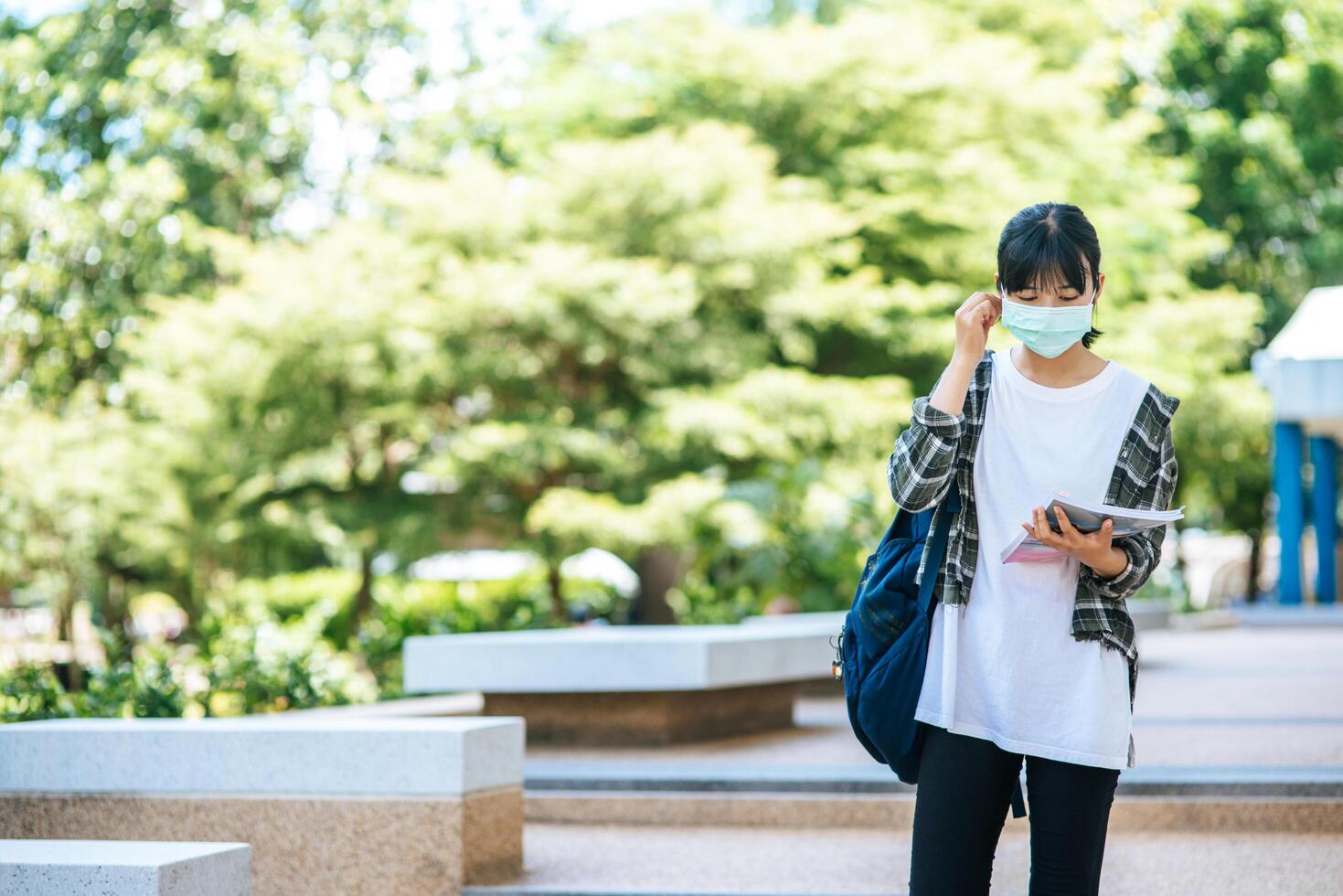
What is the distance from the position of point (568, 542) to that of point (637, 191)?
166 inches

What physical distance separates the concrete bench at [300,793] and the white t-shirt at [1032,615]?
99.6 inches

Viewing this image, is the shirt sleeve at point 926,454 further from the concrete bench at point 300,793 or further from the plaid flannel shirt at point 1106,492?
the concrete bench at point 300,793

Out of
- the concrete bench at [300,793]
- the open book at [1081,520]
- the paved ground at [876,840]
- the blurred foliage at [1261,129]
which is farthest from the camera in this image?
the blurred foliage at [1261,129]

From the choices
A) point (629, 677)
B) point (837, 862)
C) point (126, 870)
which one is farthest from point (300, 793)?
point (629, 677)

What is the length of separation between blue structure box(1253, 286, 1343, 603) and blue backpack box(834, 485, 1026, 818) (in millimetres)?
18389

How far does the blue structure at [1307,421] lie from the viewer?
1952 cm

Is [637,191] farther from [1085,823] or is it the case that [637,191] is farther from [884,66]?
[1085,823]

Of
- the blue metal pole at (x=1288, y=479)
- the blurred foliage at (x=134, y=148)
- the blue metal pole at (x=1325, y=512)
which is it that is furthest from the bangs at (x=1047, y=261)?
the blue metal pole at (x=1325, y=512)

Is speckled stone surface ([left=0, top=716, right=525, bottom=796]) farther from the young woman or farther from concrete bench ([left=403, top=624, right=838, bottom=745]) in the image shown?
the young woman

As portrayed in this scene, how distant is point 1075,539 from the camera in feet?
8.35

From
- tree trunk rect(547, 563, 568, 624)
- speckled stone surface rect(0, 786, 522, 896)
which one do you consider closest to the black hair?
speckled stone surface rect(0, 786, 522, 896)

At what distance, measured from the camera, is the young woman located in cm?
260

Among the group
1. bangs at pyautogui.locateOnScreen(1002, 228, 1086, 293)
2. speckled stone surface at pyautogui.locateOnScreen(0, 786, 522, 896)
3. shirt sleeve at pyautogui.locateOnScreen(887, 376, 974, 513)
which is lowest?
speckled stone surface at pyautogui.locateOnScreen(0, 786, 522, 896)

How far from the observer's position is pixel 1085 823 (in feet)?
8.50
